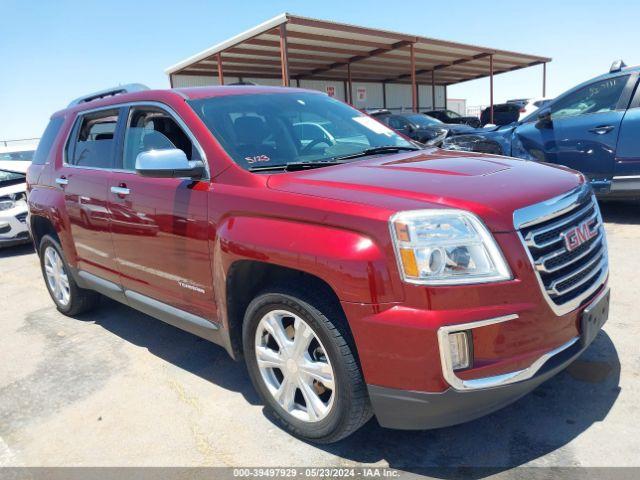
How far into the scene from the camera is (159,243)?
122 inches

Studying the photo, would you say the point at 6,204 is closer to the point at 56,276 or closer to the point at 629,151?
the point at 56,276

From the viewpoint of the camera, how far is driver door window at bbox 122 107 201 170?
3168 mm

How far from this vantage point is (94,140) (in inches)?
157

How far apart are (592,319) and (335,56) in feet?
59.5

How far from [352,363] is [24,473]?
173 centimetres

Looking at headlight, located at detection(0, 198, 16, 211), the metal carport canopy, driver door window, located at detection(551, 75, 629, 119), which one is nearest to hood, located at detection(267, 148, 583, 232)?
driver door window, located at detection(551, 75, 629, 119)

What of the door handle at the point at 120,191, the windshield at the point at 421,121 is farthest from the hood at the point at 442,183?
the windshield at the point at 421,121

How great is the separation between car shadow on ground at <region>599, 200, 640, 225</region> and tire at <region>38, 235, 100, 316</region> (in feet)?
19.0

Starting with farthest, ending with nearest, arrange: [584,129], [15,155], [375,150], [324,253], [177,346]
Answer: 1. [15,155]
2. [584,129]
3. [177,346]
4. [375,150]
5. [324,253]

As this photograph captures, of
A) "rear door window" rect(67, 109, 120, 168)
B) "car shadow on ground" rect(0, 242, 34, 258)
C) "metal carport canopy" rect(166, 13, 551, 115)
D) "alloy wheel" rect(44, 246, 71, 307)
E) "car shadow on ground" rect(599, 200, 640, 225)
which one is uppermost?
"metal carport canopy" rect(166, 13, 551, 115)

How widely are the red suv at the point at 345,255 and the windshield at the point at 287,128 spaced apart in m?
0.01

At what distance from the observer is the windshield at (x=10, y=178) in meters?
8.42

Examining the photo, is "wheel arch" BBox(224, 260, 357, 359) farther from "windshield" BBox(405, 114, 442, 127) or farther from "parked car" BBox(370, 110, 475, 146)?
"windshield" BBox(405, 114, 442, 127)

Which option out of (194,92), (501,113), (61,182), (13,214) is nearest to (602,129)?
(194,92)
